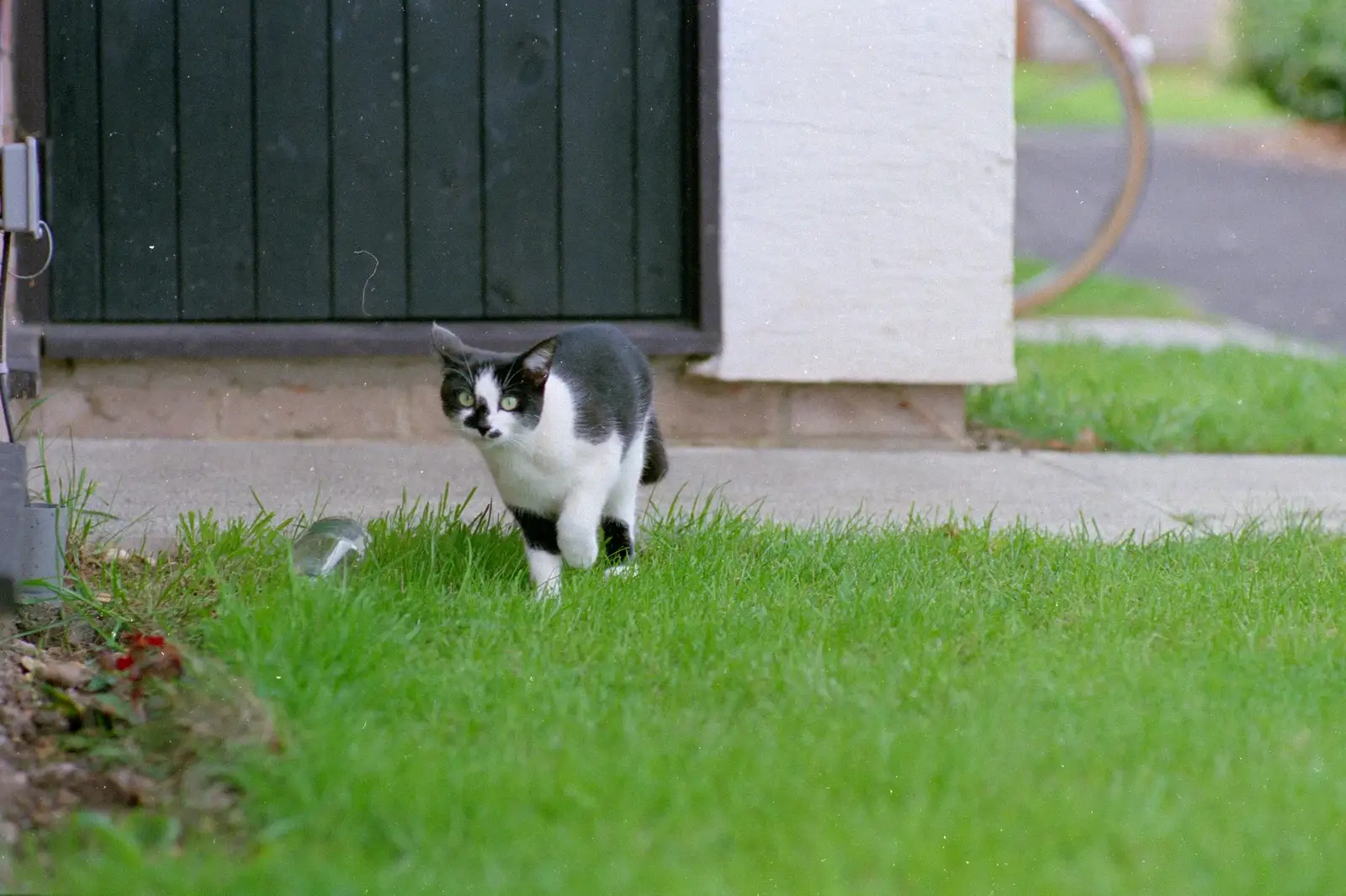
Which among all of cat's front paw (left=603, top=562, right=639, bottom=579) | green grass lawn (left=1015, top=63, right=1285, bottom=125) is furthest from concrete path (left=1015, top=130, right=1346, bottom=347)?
cat's front paw (left=603, top=562, right=639, bottom=579)

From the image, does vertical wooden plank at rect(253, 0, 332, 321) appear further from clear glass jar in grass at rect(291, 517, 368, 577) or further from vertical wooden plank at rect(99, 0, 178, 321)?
clear glass jar in grass at rect(291, 517, 368, 577)

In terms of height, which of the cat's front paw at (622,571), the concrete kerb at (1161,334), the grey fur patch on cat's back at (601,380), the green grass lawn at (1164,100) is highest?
the green grass lawn at (1164,100)

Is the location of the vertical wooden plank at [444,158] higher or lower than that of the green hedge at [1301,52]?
lower

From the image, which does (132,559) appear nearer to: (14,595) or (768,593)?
(14,595)

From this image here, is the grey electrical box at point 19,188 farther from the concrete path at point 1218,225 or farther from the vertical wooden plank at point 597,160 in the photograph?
the concrete path at point 1218,225

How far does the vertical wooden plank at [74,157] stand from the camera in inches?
165

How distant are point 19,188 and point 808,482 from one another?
1.99 metres

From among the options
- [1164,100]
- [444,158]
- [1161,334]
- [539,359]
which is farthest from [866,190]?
[1164,100]

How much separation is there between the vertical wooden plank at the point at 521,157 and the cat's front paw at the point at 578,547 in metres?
1.57

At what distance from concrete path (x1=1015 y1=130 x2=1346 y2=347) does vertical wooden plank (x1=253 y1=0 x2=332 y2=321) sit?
4593 mm

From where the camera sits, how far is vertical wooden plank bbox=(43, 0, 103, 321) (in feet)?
13.7

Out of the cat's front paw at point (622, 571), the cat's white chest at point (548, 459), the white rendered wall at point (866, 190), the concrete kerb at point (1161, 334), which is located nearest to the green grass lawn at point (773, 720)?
the cat's front paw at point (622, 571)

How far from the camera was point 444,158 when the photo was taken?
4.35 m

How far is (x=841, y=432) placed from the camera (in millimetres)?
4500
